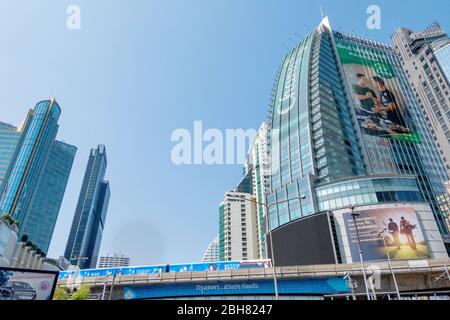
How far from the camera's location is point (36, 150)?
521 ft

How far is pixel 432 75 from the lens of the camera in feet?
453

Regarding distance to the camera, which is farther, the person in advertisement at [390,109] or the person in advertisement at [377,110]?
the person in advertisement at [390,109]

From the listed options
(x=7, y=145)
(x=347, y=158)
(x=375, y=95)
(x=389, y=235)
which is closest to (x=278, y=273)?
(x=389, y=235)

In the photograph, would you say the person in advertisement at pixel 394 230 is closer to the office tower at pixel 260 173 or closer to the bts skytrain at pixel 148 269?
the bts skytrain at pixel 148 269

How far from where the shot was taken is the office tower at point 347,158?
2516 inches

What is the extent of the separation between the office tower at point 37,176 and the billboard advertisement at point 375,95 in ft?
502

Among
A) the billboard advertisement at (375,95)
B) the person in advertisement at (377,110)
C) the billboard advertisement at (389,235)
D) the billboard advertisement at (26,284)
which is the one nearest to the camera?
the billboard advertisement at (26,284)

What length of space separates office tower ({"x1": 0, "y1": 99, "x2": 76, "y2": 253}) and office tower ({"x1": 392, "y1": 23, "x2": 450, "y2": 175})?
189474 mm

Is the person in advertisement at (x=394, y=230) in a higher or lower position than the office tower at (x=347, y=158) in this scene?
lower

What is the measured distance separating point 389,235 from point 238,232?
116113mm

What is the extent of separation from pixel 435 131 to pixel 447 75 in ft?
78.6

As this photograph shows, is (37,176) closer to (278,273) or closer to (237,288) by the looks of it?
(237,288)

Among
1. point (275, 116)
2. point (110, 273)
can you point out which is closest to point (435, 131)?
point (275, 116)

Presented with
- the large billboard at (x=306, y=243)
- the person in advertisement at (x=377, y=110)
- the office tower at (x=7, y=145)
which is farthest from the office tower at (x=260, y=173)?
the office tower at (x=7, y=145)
